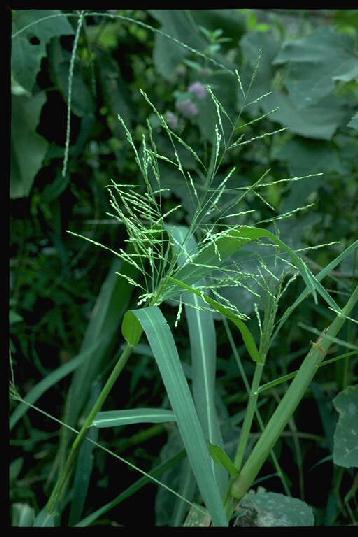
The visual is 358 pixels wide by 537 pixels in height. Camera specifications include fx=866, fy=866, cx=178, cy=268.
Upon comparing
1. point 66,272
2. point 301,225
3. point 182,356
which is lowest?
point 182,356

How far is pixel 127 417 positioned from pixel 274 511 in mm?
205

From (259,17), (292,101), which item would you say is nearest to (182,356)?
(292,101)

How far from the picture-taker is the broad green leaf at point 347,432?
100 cm

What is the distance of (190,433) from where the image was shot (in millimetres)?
764

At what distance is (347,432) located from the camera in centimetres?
103

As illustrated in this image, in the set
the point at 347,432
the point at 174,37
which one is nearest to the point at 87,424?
the point at 347,432

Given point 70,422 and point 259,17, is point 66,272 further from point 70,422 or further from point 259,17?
point 259,17

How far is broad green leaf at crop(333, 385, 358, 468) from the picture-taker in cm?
100

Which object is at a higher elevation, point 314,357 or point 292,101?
point 292,101

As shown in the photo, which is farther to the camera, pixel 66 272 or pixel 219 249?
pixel 66 272

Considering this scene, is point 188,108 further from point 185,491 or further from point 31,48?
point 185,491

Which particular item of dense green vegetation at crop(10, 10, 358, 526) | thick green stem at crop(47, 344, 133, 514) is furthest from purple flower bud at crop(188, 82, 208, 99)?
thick green stem at crop(47, 344, 133, 514)

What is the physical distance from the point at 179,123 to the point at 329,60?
38 cm

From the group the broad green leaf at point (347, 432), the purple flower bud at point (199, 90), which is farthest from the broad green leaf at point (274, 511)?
the purple flower bud at point (199, 90)
